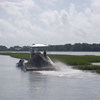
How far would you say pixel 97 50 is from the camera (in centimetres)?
16425

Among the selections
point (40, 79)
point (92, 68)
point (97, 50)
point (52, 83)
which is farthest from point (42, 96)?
point (97, 50)

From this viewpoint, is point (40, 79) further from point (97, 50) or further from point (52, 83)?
point (97, 50)

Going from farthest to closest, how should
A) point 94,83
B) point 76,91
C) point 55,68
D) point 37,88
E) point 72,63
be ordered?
point 72,63 → point 55,68 → point 94,83 → point 37,88 → point 76,91

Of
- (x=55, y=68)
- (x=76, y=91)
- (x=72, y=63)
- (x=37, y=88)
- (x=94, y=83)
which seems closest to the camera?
(x=76, y=91)

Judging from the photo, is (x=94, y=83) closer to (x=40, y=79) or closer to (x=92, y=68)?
(x=40, y=79)

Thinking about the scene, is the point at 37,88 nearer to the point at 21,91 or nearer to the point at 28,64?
the point at 21,91

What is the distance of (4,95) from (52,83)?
19.2ft

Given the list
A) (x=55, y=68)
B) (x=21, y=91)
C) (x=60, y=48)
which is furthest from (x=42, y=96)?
(x=60, y=48)

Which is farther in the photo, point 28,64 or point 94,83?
point 28,64

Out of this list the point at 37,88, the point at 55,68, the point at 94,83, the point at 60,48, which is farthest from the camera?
the point at 60,48

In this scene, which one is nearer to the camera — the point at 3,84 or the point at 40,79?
the point at 3,84

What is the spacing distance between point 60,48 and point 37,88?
528 feet

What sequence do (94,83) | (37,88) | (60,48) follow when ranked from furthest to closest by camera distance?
1. (60,48)
2. (94,83)
3. (37,88)

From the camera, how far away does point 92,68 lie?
117 feet
